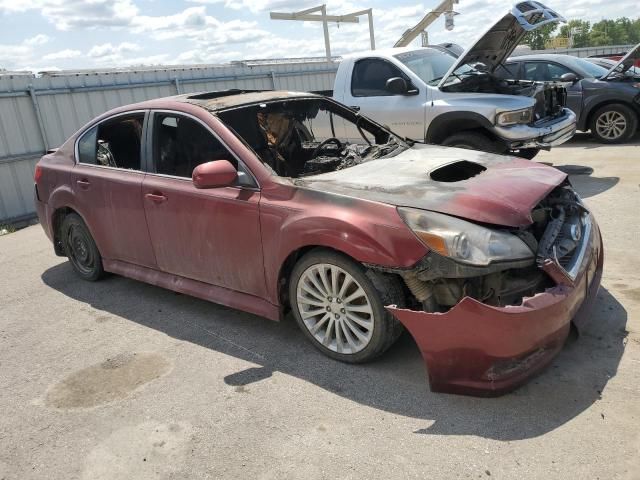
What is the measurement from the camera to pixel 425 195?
3.21 m

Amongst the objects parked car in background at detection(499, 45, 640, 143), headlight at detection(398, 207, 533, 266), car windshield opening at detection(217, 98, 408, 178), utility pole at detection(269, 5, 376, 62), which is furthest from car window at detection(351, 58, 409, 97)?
utility pole at detection(269, 5, 376, 62)

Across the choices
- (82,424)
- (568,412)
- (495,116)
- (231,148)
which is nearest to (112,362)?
(82,424)

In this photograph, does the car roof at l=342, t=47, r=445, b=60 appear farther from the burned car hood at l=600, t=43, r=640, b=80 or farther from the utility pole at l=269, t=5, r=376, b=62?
the utility pole at l=269, t=5, r=376, b=62

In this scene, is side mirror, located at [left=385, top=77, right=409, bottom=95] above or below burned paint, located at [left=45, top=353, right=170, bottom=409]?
above

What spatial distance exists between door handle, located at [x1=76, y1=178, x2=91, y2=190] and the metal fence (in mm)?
5586

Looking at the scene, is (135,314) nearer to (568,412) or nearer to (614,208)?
(568,412)

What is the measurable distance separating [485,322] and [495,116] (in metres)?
4.86

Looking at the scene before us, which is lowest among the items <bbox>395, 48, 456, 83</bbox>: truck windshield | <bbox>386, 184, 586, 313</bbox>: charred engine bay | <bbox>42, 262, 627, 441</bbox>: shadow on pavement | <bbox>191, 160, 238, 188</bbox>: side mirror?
<bbox>42, 262, 627, 441</bbox>: shadow on pavement

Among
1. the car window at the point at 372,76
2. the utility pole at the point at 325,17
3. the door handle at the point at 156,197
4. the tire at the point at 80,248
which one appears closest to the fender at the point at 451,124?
the car window at the point at 372,76

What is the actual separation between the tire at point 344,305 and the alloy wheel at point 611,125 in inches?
350

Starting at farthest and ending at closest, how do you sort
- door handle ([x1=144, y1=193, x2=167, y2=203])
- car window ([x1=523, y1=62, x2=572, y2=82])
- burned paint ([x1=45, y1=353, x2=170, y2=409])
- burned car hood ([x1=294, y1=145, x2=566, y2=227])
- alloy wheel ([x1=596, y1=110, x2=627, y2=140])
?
car window ([x1=523, y1=62, x2=572, y2=82])
alloy wheel ([x1=596, y1=110, x2=627, y2=140])
door handle ([x1=144, y1=193, x2=167, y2=203])
burned paint ([x1=45, y1=353, x2=170, y2=409])
burned car hood ([x1=294, y1=145, x2=566, y2=227])

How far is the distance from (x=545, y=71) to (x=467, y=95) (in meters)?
4.14

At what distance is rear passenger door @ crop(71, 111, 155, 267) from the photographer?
4445 mm

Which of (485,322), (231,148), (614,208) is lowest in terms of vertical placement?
(614,208)
